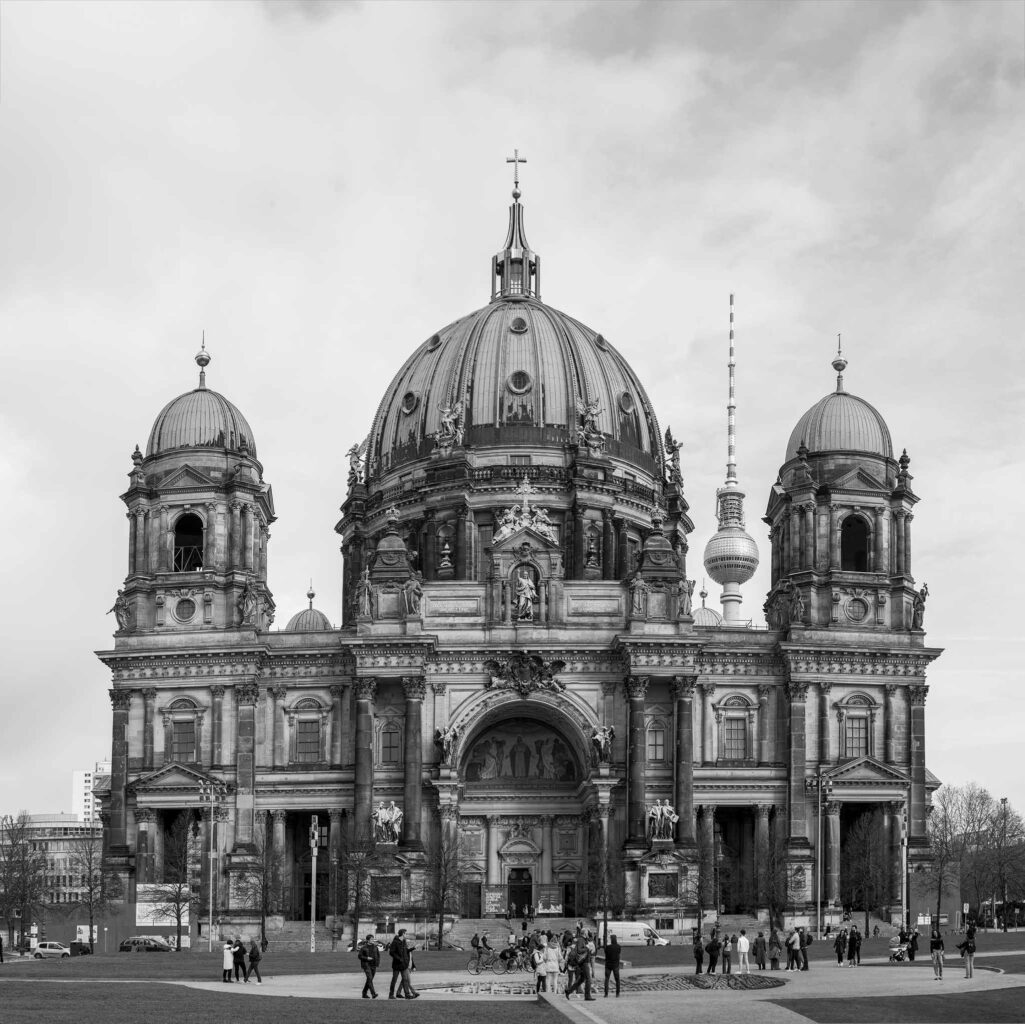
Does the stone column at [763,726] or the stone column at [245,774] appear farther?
the stone column at [763,726]

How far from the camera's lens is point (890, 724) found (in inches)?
4518

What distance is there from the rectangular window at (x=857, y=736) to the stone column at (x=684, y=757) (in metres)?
9.29

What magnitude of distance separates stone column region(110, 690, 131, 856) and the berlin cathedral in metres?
0.11

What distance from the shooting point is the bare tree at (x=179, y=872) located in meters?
105

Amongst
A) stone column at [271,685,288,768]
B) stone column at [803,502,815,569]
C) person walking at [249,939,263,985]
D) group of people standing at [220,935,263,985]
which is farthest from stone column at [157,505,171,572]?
person walking at [249,939,263,985]

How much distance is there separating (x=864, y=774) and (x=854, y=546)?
1472cm

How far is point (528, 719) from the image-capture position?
11756 cm

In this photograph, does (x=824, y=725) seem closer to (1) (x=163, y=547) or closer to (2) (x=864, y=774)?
(2) (x=864, y=774)

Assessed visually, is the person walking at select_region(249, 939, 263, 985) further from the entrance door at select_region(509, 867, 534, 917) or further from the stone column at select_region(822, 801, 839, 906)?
the stone column at select_region(822, 801, 839, 906)

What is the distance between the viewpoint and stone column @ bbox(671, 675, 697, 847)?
362ft

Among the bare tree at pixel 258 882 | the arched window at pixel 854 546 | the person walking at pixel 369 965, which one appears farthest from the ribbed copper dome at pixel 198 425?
the person walking at pixel 369 965

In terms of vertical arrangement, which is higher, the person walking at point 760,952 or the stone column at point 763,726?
the stone column at point 763,726

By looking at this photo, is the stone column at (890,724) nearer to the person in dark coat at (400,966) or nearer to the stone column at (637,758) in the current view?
the stone column at (637,758)

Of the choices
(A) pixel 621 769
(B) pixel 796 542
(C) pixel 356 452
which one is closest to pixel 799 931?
(A) pixel 621 769
